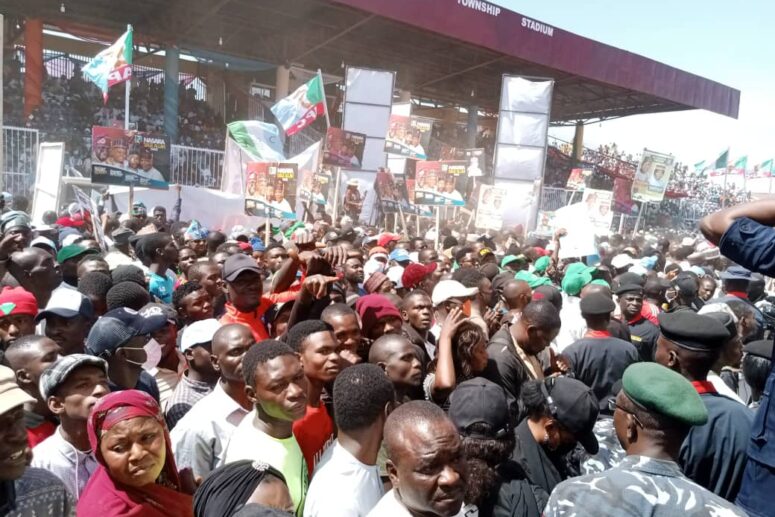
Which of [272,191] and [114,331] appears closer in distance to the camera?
[114,331]

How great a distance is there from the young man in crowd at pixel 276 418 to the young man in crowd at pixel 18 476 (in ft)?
2.28

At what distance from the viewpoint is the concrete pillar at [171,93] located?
53.7 feet

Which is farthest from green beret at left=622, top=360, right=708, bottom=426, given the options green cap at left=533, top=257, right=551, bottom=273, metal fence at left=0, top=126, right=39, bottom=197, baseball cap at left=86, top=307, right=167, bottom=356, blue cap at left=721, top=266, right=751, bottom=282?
metal fence at left=0, top=126, right=39, bottom=197

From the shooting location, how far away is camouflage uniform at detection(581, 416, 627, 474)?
2.85 meters

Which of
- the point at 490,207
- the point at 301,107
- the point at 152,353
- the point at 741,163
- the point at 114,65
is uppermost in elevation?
the point at 741,163

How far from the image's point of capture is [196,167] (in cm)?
1464

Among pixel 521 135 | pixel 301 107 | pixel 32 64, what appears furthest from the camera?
pixel 521 135

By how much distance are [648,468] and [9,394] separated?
6.14ft

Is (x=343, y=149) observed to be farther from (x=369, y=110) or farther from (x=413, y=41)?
(x=413, y=41)

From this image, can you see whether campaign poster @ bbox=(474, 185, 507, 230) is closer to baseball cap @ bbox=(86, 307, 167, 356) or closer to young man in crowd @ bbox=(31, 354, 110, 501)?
baseball cap @ bbox=(86, 307, 167, 356)

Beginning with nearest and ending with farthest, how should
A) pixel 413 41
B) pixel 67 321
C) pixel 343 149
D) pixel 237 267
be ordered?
pixel 67 321, pixel 237 267, pixel 343 149, pixel 413 41

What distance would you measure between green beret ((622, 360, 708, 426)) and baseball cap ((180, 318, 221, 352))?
2.03 m

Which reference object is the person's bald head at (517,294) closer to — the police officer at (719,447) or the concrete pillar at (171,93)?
the police officer at (719,447)

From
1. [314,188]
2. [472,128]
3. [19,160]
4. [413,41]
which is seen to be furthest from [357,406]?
[472,128]
